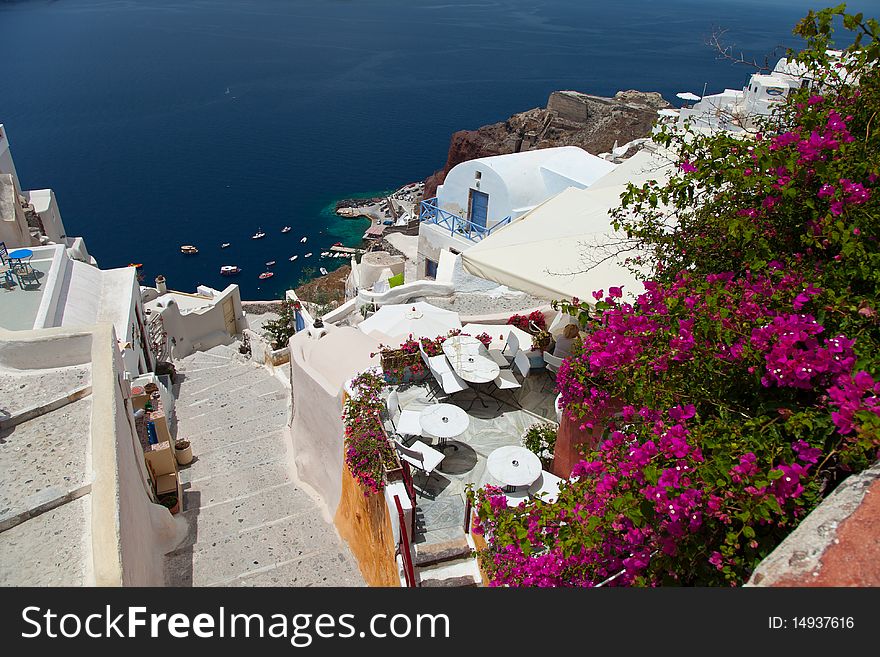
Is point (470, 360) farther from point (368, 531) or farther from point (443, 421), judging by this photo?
point (368, 531)

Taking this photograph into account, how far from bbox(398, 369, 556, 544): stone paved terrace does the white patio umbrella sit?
2.58 metres

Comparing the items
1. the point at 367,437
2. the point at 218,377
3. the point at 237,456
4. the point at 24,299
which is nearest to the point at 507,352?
the point at 367,437

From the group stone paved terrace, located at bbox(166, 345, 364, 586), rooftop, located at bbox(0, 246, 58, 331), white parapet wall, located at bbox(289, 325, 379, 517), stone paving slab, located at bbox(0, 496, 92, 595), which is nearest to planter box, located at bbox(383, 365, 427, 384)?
white parapet wall, located at bbox(289, 325, 379, 517)

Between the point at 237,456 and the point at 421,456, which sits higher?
the point at 421,456

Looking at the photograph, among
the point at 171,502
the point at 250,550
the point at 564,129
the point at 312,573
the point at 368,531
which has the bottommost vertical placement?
the point at 564,129

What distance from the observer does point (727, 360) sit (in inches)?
172

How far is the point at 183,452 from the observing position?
13.6m

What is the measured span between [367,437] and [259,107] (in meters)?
105

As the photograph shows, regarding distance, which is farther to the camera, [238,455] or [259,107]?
[259,107]

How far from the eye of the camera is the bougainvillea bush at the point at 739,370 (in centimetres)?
370

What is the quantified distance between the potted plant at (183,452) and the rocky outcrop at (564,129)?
134 feet

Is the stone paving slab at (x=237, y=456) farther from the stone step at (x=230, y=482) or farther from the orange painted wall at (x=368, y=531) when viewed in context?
the orange painted wall at (x=368, y=531)

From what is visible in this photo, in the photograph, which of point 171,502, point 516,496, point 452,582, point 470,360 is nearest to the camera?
point 452,582

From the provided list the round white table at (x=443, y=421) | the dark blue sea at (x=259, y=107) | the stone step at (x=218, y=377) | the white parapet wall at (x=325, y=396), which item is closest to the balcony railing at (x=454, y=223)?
the stone step at (x=218, y=377)
